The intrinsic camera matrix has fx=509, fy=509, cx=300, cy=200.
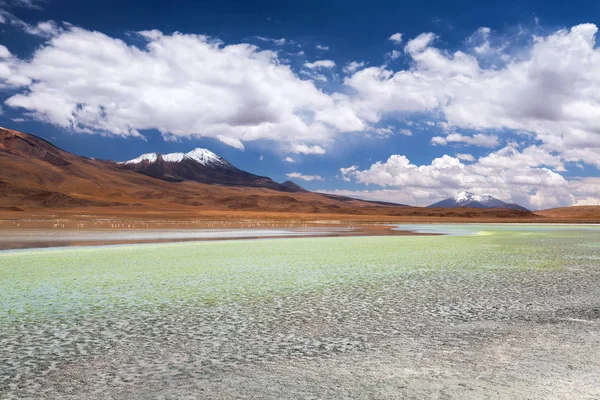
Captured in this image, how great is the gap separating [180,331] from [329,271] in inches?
449

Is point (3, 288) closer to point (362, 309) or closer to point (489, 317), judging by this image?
point (362, 309)

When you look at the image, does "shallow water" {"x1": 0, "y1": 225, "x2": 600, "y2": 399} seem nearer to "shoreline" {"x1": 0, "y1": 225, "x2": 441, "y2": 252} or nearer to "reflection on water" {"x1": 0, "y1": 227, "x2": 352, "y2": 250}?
"shoreline" {"x1": 0, "y1": 225, "x2": 441, "y2": 252}

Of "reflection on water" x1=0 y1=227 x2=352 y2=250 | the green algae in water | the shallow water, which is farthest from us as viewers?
"reflection on water" x1=0 y1=227 x2=352 y2=250

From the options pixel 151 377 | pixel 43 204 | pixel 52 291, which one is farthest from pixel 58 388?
pixel 43 204

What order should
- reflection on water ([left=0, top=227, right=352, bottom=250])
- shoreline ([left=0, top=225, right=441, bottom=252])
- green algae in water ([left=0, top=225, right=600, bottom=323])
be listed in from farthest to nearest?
1. reflection on water ([left=0, top=227, right=352, bottom=250])
2. shoreline ([left=0, top=225, right=441, bottom=252])
3. green algae in water ([left=0, top=225, right=600, bottom=323])

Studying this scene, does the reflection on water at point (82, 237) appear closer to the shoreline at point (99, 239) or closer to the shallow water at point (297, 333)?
the shoreline at point (99, 239)

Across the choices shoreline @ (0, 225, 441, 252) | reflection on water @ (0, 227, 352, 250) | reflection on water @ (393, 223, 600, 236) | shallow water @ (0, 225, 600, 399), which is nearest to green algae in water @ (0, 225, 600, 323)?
shallow water @ (0, 225, 600, 399)

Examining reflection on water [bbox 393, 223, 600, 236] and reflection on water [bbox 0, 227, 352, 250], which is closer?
reflection on water [bbox 0, 227, 352, 250]

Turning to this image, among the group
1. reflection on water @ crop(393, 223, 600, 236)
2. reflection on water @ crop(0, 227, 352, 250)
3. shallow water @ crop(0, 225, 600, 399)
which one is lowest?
reflection on water @ crop(0, 227, 352, 250)

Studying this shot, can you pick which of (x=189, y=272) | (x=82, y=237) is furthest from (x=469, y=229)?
(x=189, y=272)

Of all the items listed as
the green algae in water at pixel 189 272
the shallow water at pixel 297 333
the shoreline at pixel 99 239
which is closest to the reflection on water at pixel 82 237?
the shoreline at pixel 99 239

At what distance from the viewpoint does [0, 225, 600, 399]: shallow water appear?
764 centimetres

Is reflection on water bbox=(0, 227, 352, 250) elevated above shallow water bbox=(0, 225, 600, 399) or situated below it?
below

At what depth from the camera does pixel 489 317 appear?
12.6 meters
